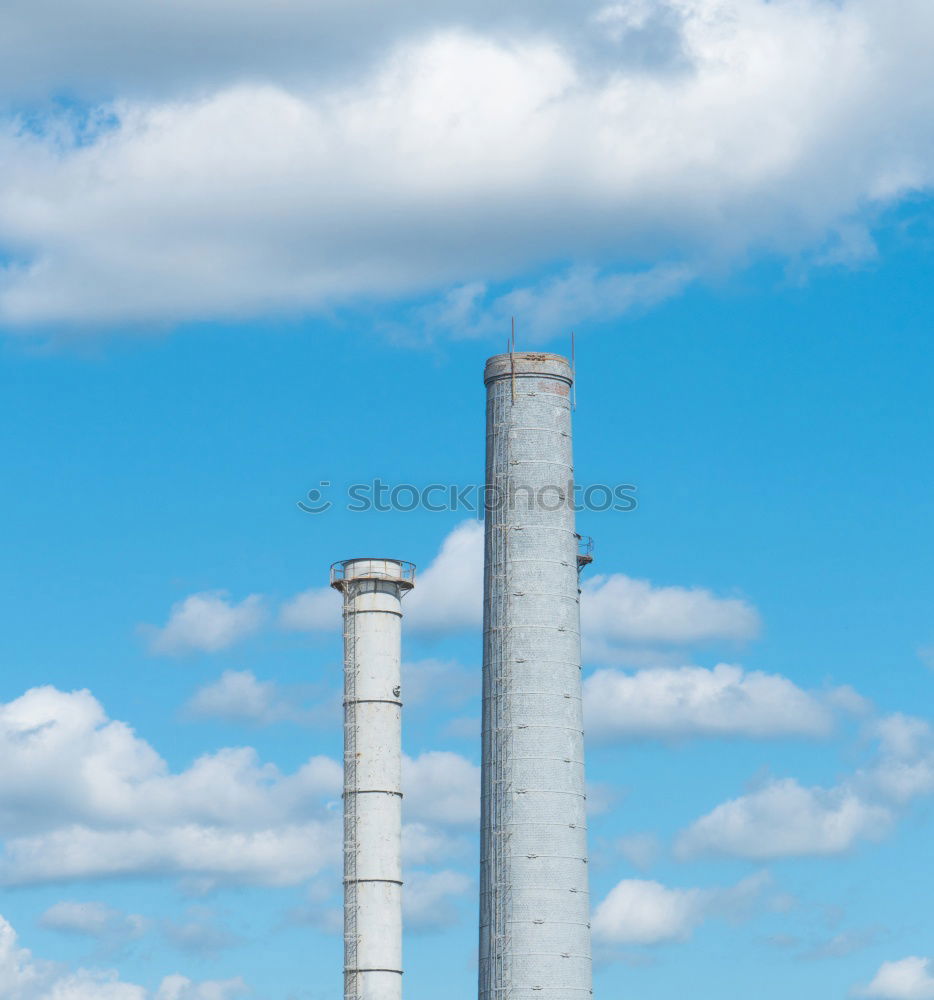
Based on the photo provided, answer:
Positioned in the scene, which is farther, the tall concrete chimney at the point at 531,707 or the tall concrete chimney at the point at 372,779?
the tall concrete chimney at the point at 372,779

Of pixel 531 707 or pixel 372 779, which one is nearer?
pixel 531 707

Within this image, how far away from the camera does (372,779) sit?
352 feet

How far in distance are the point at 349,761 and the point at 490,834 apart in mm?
8384

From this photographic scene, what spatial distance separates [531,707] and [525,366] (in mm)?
14501

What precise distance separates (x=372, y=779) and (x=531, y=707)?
890 centimetres

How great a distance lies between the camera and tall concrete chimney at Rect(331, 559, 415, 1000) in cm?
10606

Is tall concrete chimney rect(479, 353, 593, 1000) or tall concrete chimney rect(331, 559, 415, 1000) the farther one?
tall concrete chimney rect(331, 559, 415, 1000)

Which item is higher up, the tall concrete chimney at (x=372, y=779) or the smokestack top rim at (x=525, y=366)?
the smokestack top rim at (x=525, y=366)

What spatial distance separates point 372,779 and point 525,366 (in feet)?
61.7

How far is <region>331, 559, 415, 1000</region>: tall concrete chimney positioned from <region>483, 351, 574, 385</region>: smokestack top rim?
33.7 ft

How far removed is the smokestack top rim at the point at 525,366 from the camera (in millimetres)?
105812

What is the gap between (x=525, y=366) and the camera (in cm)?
10581

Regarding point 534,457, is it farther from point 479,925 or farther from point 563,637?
point 479,925

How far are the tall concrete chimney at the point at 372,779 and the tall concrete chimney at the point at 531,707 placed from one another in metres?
5.63
